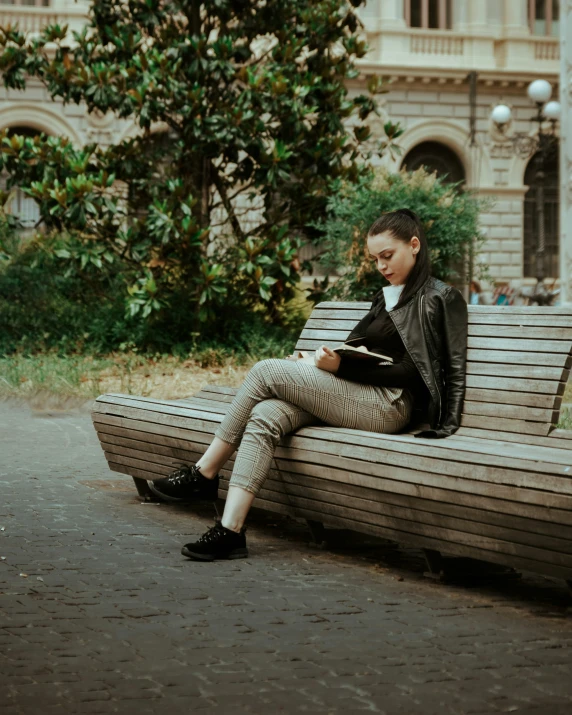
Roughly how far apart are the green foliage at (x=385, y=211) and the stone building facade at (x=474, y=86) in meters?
16.6

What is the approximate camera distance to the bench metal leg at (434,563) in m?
4.90

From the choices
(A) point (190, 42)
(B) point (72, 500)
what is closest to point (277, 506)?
(B) point (72, 500)

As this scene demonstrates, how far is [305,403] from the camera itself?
17.5 ft

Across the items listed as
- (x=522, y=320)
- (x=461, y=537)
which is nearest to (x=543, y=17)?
(x=522, y=320)

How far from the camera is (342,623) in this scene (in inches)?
165

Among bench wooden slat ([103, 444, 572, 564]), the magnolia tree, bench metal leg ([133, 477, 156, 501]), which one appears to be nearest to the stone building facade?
the magnolia tree

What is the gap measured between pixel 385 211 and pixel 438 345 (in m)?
8.47

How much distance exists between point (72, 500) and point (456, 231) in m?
8.00

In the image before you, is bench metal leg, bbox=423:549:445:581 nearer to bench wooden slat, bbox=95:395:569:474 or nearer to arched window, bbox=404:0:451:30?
bench wooden slat, bbox=95:395:569:474

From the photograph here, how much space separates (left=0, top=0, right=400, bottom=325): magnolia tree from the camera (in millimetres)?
13672

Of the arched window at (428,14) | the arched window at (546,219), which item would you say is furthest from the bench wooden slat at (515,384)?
the arched window at (428,14)

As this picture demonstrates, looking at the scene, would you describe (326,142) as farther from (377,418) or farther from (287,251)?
(377,418)

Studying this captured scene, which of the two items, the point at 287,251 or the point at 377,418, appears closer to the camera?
the point at 377,418

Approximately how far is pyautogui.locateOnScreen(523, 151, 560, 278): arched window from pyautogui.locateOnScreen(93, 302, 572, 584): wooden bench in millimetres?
26959
